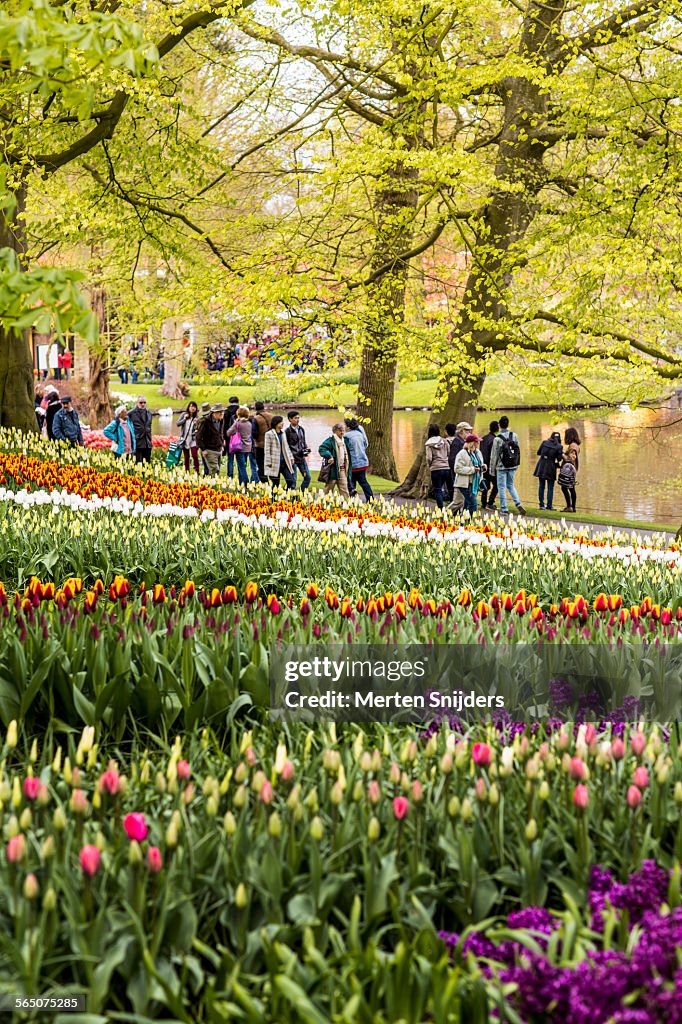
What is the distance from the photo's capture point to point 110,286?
1038 inches

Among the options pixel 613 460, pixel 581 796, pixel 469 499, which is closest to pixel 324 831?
pixel 581 796

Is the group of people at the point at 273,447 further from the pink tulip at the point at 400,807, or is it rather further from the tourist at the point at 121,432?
the pink tulip at the point at 400,807

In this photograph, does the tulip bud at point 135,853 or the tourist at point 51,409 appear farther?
the tourist at point 51,409

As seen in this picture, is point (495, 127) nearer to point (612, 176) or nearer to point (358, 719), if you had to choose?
point (612, 176)

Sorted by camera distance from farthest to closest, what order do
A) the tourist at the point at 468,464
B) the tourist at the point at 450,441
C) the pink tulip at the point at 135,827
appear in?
the tourist at the point at 450,441 → the tourist at the point at 468,464 → the pink tulip at the point at 135,827

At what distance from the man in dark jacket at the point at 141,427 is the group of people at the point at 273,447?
0.66 m

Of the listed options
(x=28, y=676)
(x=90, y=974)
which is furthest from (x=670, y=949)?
(x=28, y=676)

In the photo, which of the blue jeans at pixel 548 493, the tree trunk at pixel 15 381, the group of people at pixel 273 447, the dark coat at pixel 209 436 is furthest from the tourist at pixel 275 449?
the blue jeans at pixel 548 493

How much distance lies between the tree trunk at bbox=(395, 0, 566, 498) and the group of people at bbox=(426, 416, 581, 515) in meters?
0.80

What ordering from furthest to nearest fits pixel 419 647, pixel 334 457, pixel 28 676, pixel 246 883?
pixel 334 457 → pixel 419 647 → pixel 28 676 → pixel 246 883

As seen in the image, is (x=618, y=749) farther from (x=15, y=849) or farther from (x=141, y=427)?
(x=141, y=427)

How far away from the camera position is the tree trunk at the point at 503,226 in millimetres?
16297

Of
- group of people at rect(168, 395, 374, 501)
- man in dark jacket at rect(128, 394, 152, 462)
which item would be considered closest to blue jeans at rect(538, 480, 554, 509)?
group of people at rect(168, 395, 374, 501)

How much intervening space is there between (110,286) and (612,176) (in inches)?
552
